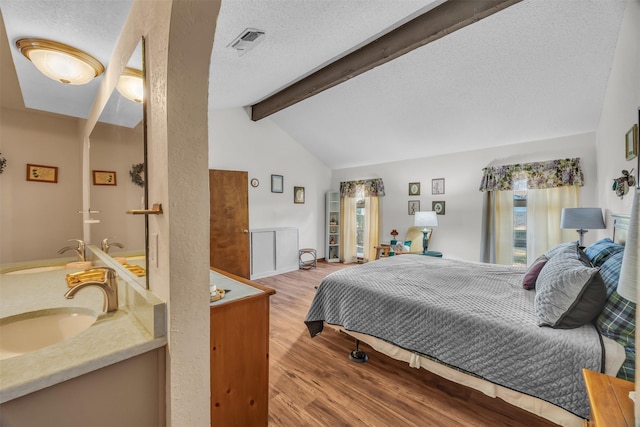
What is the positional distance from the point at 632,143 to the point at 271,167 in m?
4.53

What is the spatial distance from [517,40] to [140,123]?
3096mm

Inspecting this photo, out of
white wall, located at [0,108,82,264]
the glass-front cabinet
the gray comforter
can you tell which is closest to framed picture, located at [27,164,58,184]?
white wall, located at [0,108,82,264]

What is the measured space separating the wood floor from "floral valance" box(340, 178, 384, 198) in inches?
142

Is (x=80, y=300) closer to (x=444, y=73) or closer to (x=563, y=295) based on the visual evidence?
(x=563, y=295)

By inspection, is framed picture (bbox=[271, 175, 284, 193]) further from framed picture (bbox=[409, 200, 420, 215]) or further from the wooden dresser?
the wooden dresser

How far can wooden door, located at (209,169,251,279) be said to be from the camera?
13.3 ft

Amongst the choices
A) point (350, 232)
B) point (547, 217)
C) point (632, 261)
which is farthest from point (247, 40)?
point (350, 232)

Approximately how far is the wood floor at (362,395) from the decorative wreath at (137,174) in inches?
57.7

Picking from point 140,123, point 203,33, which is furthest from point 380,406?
point 203,33

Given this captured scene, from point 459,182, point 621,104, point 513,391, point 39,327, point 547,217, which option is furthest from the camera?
point 459,182

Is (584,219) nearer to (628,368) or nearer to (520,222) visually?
(520,222)

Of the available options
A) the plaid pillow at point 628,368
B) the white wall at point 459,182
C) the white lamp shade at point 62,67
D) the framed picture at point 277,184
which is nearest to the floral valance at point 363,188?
the white wall at point 459,182

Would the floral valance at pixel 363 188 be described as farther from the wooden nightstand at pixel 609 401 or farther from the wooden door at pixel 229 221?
the wooden nightstand at pixel 609 401

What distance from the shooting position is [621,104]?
1.99 meters
